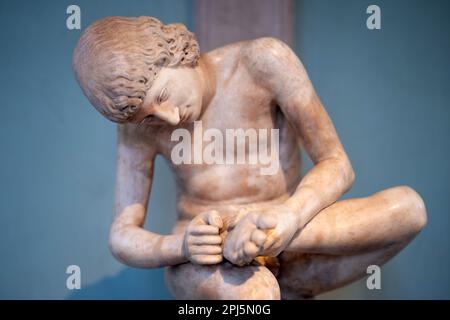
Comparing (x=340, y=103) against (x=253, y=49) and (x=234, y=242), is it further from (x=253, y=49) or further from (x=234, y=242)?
(x=234, y=242)

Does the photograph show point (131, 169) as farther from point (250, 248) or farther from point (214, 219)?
point (250, 248)

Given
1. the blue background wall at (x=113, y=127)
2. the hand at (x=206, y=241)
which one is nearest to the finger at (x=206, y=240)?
the hand at (x=206, y=241)

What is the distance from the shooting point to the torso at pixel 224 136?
5.02 feet

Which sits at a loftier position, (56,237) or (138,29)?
(138,29)

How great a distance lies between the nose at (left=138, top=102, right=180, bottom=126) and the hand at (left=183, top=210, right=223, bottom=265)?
0.23 meters

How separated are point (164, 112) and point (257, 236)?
0.36 meters

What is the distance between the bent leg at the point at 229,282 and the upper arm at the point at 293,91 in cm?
37

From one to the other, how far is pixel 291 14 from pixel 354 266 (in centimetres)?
91

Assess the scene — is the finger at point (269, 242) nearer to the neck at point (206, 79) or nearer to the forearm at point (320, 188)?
the forearm at point (320, 188)

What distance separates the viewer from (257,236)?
3.93ft

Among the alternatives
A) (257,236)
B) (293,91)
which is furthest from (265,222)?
(293,91)

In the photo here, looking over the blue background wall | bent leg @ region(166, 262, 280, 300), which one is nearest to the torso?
bent leg @ region(166, 262, 280, 300)

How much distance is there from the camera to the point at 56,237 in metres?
2.15

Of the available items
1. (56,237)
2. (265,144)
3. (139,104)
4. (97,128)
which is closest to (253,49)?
(265,144)
